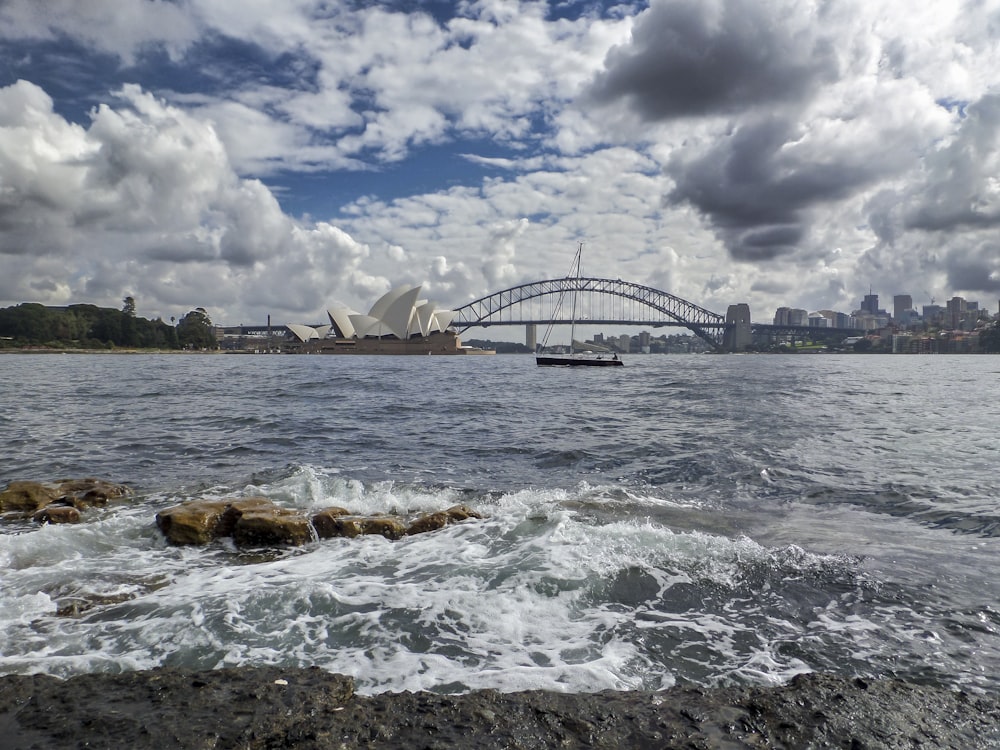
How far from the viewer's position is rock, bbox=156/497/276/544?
16.8 ft

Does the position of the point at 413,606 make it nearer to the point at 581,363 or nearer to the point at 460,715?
the point at 460,715

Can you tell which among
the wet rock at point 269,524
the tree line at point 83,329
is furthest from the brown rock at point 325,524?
the tree line at point 83,329

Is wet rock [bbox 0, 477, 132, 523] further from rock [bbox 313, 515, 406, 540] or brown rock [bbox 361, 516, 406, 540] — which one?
brown rock [bbox 361, 516, 406, 540]

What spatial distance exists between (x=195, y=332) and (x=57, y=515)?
11179 cm

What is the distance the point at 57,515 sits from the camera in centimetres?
577

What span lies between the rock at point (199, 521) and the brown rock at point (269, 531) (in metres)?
0.18

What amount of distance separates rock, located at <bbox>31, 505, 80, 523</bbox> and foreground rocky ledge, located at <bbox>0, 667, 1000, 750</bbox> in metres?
3.89

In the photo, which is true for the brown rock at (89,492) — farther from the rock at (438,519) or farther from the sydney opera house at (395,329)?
the sydney opera house at (395,329)

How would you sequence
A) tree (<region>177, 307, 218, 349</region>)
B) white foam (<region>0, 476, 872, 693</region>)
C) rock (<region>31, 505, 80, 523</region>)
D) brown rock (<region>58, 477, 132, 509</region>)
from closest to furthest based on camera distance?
white foam (<region>0, 476, 872, 693</region>) → rock (<region>31, 505, 80, 523</region>) → brown rock (<region>58, 477, 132, 509</region>) → tree (<region>177, 307, 218, 349</region>)

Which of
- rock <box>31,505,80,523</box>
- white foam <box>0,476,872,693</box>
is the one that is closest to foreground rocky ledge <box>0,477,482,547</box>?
rock <box>31,505,80,523</box>

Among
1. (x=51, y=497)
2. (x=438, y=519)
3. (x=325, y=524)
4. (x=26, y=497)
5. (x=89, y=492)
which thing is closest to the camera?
(x=325, y=524)

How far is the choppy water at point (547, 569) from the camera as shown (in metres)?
3.01

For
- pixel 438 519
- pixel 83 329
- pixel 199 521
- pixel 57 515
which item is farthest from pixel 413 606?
pixel 83 329

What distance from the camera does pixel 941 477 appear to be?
7859 mm
